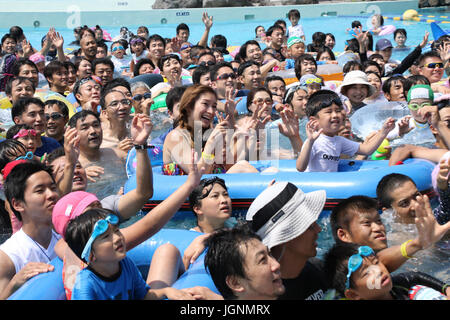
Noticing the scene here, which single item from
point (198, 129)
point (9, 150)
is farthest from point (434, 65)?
point (9, 150)

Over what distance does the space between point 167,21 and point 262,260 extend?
22039 millimetres

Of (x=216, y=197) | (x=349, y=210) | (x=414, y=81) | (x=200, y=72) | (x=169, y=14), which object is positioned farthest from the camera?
(x=169, y=14)

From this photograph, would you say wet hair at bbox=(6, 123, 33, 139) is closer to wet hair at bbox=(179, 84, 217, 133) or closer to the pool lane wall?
wet hair at bbox=(179, 84, 217, 133)

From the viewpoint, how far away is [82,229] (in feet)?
8.14

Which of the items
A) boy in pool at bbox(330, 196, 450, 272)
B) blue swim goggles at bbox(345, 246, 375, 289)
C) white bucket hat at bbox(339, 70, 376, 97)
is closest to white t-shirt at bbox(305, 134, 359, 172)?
→ boy in pool at bbox(330, 196, 450, 272)

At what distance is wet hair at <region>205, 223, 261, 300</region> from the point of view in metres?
2.41

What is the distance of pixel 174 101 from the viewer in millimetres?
5582

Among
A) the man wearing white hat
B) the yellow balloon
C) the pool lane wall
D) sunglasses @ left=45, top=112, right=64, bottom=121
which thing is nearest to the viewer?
the man wearing white hat

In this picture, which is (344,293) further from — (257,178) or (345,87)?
(345,87)

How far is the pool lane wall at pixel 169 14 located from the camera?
22484mm

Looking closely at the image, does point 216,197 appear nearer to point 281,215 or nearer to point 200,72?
point 281,215

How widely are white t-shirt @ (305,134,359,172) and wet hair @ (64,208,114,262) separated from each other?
2.62 meters

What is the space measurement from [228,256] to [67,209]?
1.03m

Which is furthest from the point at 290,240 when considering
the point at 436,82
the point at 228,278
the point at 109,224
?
the point at 436,82
